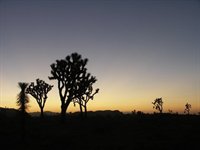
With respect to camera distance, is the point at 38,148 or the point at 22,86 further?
the point at 22,86

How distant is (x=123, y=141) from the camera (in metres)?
22.5

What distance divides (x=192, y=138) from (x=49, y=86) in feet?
93.5

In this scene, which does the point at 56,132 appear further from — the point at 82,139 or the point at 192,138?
the point at 192,138

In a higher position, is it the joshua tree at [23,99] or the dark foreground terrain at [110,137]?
the joshua tree at [23,99]

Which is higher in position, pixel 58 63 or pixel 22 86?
pixel 58 63

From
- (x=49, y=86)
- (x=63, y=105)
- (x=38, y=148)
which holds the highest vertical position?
(x=49, y=86)

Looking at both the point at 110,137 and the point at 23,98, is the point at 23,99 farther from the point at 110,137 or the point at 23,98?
the point at 110,137

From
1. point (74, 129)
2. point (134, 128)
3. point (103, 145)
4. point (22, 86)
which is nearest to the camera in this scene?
point (103, 145)

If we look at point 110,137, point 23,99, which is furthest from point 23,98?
point 110,137

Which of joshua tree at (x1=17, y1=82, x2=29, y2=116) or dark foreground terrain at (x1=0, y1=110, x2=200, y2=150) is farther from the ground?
joshua tree at (x1=17, y1=82, x2=29, y2=116)

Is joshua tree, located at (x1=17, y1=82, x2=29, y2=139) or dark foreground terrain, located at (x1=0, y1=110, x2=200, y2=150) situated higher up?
joshua tree, located at (x1=17, y1=82, x2=29, y2=139)

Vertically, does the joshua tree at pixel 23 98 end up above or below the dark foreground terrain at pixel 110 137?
above

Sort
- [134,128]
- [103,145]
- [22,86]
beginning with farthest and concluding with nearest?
1. [134,128]
2. [22,86]
3. [103,145]

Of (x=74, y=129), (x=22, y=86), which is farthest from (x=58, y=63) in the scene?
(x=22, y=86)
